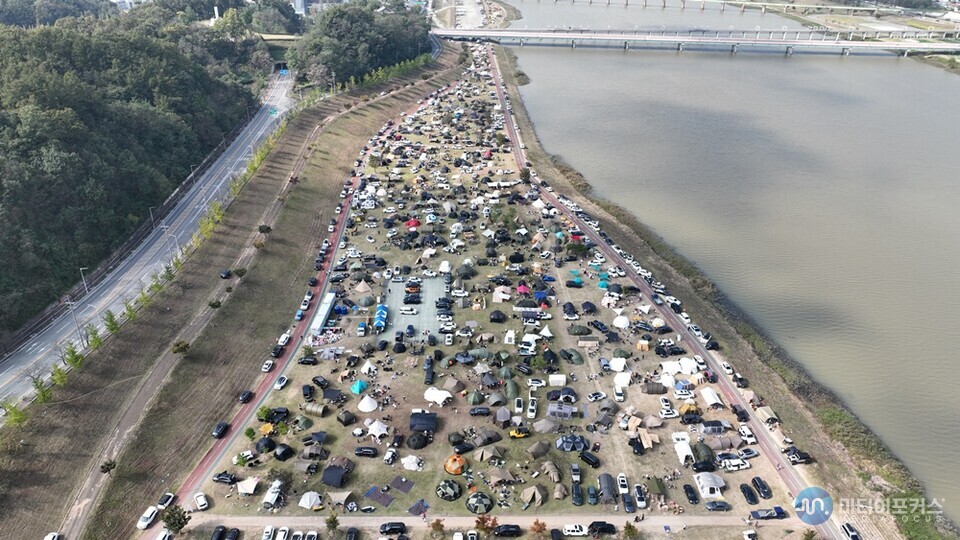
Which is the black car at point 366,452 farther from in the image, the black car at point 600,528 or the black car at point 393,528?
the black car at point 600,528

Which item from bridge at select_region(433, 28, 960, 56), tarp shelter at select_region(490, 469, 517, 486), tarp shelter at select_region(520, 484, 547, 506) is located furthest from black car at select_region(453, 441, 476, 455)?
bridge at select_region(433, 28, 960, 56)

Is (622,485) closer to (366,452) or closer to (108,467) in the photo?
(366,452)

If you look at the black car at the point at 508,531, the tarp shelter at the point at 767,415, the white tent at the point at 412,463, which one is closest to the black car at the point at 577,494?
the black car at the point at 508,531

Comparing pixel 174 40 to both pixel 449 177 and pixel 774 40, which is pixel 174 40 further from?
pixel 774 40

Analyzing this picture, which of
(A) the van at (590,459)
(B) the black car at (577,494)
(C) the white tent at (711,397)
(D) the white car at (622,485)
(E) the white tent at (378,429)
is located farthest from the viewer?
(C) the white tent at (711,397)

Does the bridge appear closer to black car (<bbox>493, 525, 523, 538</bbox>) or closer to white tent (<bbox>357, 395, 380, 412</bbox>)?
white tent (<bbox>357, 395, 380, 412</bbox>)

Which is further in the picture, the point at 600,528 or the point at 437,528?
the point at 600,528

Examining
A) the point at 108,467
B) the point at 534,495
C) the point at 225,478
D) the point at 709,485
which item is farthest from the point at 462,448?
the point at 108,467
